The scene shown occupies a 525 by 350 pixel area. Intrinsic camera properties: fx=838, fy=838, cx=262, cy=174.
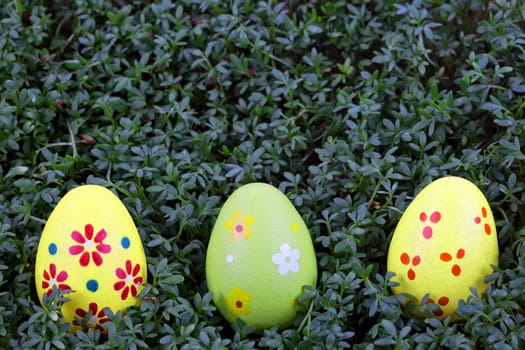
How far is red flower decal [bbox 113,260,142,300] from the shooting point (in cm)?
188

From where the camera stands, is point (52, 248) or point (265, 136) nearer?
point (52, 248)

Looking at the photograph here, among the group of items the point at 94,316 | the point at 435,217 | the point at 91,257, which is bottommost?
the point at 94,316

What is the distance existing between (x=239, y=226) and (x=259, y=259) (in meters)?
0.09

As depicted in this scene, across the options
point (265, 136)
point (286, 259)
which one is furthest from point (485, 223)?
point (265, 136)

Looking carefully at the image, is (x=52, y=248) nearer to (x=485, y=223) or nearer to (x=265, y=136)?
(x=265, y=136)

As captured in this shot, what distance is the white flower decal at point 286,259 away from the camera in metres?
1.86

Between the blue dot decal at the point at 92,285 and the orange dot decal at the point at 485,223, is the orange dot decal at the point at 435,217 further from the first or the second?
the blue dot decal at the point at 92,285

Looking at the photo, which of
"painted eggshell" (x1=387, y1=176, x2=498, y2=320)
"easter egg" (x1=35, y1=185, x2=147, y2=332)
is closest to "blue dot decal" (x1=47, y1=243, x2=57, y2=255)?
"easter egg" (x1=35, y1=185, x2=147, y2=332)

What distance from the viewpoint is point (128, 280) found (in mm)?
1897

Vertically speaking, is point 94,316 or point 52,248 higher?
point 52,248

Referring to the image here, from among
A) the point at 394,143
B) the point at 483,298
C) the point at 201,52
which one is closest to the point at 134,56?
the point at 201,52

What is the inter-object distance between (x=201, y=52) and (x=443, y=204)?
3.04 ft

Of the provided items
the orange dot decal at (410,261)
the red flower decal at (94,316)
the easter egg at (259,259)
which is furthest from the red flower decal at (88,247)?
the orange dot decal at (410,261)

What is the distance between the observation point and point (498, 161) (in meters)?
2.14
